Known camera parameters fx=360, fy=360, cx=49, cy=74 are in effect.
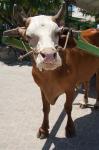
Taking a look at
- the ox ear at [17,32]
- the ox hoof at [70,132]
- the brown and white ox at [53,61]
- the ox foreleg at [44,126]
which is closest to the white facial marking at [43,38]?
the brown and white ox at [53,61]

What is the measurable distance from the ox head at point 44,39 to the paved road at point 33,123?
1.40 metres

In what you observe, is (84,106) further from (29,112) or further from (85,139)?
(85,139)

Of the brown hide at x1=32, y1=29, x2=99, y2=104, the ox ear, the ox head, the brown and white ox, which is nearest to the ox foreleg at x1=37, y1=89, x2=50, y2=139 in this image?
the brown and white ox

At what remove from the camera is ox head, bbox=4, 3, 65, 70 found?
325 centimetres

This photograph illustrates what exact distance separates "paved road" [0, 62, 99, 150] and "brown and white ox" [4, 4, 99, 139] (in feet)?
0.57

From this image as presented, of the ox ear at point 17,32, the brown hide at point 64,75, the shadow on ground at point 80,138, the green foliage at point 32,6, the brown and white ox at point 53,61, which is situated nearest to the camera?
the brown and white ox at point 53,61

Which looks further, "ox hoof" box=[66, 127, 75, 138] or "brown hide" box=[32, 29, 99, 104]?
"ox hoof" box=[66, 127, 75, 138]

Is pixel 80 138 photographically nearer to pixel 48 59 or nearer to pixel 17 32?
pixel 17 32

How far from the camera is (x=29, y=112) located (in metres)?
5.57

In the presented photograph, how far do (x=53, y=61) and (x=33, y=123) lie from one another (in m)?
2.04

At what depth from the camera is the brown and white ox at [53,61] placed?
3.34 metres

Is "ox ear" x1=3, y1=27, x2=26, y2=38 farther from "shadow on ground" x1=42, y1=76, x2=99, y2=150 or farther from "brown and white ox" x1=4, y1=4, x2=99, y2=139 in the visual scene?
"shadow on ground" x1=42, y1=76, x2=99, y2=150

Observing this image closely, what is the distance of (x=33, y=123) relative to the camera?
509 cm

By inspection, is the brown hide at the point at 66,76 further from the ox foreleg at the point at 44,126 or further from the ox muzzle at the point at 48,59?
the ox muzzle at the point at 48,59
